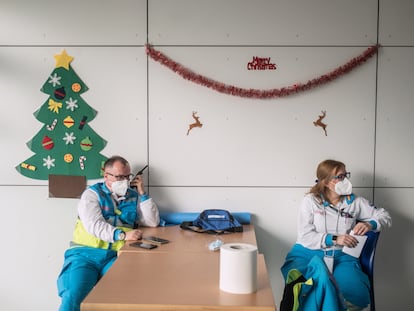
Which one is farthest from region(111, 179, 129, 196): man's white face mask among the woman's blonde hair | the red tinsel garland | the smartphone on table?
the woman's blonde hair

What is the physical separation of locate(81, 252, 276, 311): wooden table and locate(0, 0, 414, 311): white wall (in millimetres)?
1247

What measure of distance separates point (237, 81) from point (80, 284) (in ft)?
6.30

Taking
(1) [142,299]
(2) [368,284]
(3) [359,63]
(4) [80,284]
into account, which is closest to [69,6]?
(4) [80,284]

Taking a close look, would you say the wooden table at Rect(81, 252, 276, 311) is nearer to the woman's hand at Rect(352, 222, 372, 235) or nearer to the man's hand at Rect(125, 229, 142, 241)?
the man's hand at Rect(125, 229, 142, 241)

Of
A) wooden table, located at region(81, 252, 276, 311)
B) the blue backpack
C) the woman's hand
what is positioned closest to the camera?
wooden table, located at region(81, 252, 276, 311)

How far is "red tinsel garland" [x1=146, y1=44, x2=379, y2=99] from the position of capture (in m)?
3.37

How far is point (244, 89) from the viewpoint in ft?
11.2

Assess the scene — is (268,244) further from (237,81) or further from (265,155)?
(237,81)

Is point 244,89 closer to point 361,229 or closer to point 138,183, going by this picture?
point 138,183

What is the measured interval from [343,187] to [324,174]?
0.17 metres

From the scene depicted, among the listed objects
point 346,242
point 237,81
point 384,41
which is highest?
point 384,41

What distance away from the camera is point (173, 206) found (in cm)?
349

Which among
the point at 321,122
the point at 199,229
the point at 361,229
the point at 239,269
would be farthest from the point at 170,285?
the point at 321,122

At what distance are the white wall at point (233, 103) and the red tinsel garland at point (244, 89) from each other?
49mm
